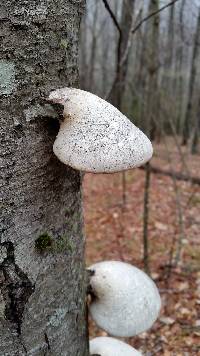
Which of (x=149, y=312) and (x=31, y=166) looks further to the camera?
(x=149, y=312)

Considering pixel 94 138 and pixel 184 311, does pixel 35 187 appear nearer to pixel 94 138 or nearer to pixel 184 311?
pixel 94 138

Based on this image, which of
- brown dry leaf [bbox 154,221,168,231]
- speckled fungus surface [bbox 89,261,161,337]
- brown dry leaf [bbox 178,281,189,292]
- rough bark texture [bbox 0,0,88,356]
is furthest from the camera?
brown dry leaf [bbox 154,221,168,231]

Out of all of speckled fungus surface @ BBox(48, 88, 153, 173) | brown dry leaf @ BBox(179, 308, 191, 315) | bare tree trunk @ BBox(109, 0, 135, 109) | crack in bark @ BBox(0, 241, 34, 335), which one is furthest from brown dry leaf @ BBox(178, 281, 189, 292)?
speckled fungus surface @ BBox(48, 88, 153, 173)

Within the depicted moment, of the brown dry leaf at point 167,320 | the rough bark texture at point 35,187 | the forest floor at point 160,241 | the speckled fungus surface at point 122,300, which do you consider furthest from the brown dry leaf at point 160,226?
the rough bark texture at point 35,187

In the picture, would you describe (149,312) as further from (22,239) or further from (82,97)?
(82,97)

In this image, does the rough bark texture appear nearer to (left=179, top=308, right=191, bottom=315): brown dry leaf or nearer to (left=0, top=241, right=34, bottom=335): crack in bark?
(left=0, top=241, right=34, bottom=335): crack in bark

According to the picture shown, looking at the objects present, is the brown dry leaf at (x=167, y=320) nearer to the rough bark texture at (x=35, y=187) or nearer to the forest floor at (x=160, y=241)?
the forest floor at (x=160, y=241)

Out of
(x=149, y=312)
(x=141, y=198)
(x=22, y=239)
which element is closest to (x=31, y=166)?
(x=22, y=239)
